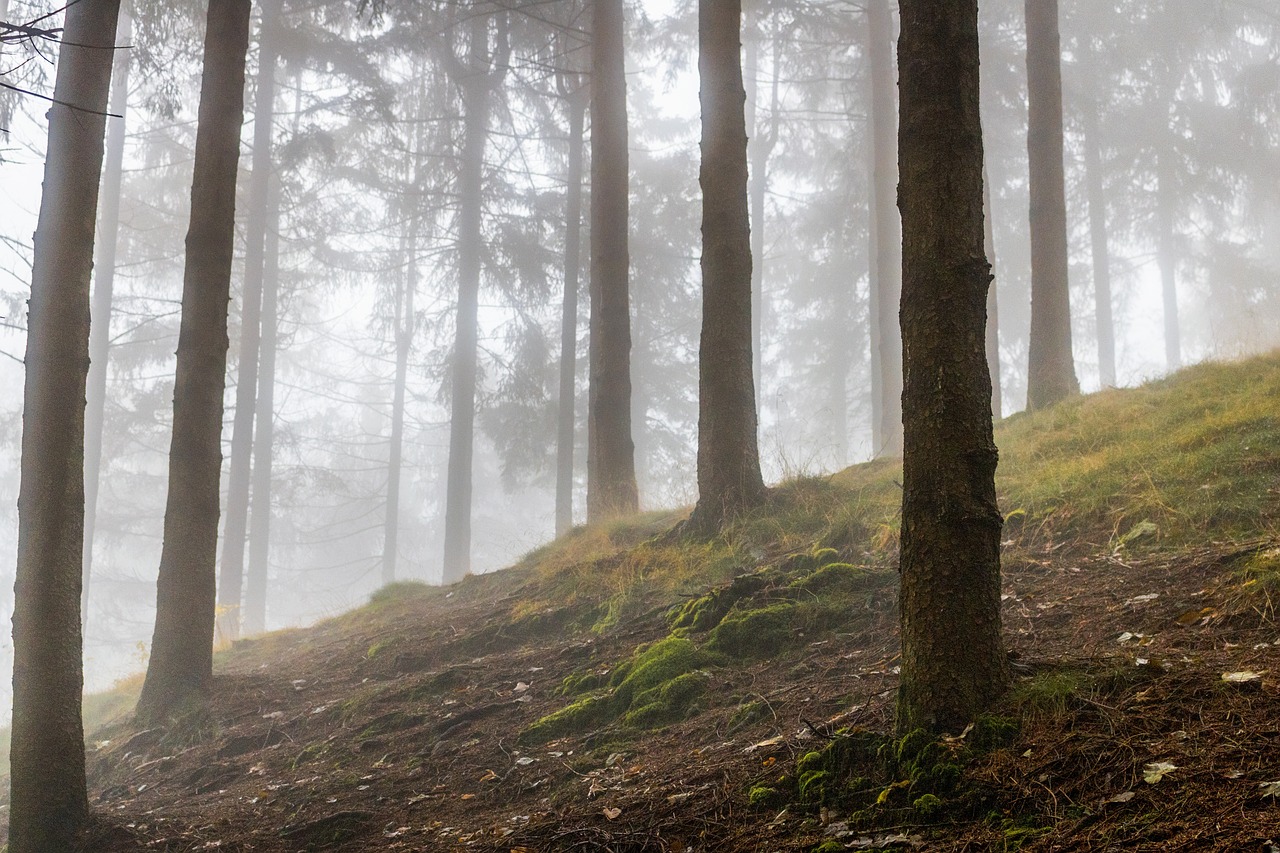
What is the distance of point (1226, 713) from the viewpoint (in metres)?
2.83

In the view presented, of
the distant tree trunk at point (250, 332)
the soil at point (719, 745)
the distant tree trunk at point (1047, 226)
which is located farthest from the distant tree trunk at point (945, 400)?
the distant tree trunk at point (250, 332)

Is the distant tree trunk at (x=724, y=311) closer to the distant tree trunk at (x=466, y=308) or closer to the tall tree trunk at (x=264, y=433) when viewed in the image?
the distant tree trunk at (x=466, y=308)

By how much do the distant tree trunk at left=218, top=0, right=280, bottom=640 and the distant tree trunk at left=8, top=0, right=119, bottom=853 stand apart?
13.4 m

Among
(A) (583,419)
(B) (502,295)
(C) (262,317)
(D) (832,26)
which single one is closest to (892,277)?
(D) (832,26)

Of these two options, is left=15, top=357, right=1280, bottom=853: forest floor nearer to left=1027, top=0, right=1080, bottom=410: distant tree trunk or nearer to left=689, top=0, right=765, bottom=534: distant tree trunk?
left=689, top=0, right=765, bottom=534: distant tree trunk

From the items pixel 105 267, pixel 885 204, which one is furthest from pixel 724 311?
pixel 105 267

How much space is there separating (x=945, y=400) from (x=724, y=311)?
511 centimetres

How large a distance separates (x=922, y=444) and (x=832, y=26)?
1656 centimetres

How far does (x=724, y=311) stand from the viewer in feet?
27.5

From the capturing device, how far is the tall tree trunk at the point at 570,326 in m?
17.6

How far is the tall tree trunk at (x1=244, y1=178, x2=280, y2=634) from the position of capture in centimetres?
2075

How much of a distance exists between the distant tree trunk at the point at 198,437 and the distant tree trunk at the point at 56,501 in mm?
2657

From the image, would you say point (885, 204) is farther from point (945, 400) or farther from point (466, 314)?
point (945, 400)

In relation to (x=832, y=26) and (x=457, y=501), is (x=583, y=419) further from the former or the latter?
(x=832, y=26)
